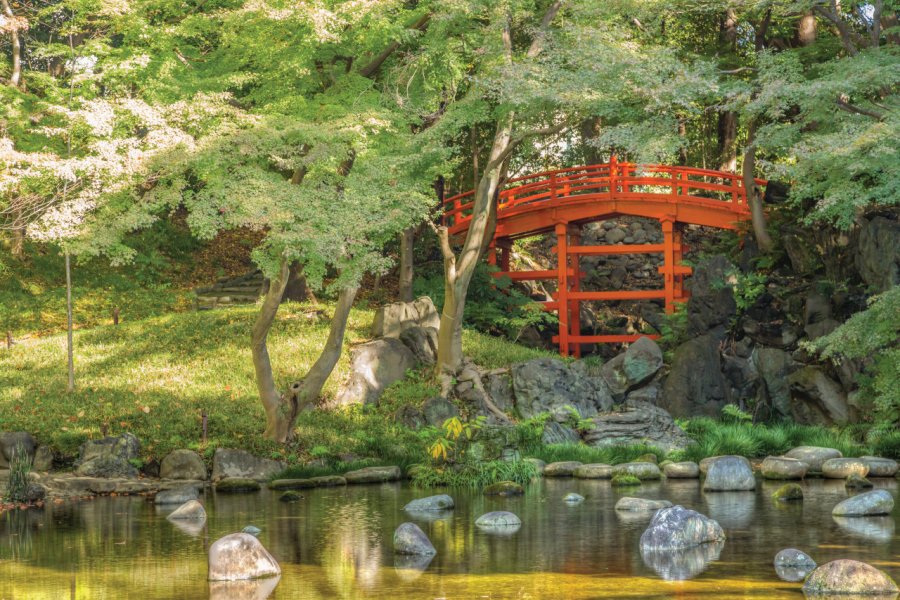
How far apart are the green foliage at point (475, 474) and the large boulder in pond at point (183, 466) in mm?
3247

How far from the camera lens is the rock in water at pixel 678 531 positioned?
29.2 feet

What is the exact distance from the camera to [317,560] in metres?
8.76

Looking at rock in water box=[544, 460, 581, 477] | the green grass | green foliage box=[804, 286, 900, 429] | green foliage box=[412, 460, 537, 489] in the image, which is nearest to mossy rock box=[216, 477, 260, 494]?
green foliage box=[412, 460, 537, 489]

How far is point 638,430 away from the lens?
59.8 ft

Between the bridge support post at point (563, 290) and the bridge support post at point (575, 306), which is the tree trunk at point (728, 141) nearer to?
the bridge support post at point (575, 306)

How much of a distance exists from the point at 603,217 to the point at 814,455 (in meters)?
12.2

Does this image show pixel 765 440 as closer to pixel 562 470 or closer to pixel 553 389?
pixel 562 470

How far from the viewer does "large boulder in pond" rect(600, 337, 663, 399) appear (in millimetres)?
20531

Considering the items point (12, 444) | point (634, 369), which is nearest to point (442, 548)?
point (12, 444)

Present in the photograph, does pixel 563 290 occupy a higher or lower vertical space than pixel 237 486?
higher

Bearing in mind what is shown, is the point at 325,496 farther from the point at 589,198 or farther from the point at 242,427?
the point at 589,198

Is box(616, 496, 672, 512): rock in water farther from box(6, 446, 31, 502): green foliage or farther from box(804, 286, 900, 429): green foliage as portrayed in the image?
box(6, 446, 31, 502): green foliage

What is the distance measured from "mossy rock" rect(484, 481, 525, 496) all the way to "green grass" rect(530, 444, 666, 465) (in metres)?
2.48

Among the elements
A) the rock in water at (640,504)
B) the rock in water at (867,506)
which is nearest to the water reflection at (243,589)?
the rock in water at (640,504)
